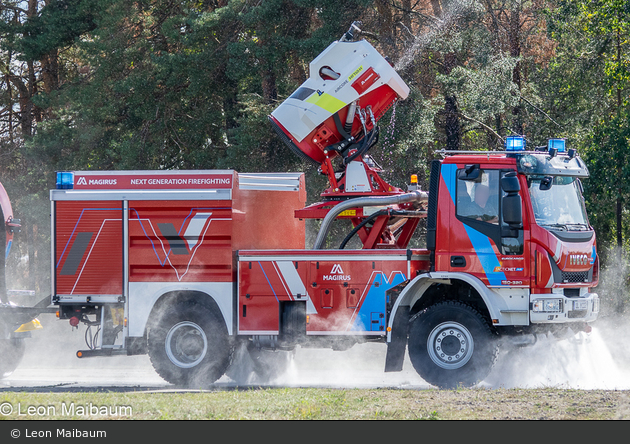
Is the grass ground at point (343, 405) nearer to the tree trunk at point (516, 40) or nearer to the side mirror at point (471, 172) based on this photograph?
the side mirror at point (471, 172)

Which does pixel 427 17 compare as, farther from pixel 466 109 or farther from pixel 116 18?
pixel 116 18

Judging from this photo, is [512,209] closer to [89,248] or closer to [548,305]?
[548,305]

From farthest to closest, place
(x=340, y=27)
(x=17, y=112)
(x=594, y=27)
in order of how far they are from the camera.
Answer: (x=17, y=112) < (x=340, y=27) < (x=594, y=27)

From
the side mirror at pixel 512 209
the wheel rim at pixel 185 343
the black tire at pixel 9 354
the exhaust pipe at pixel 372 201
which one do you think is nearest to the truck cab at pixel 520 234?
the side mirror at pixel 512 209

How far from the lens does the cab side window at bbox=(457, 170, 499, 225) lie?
812cm

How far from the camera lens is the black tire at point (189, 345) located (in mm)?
8859

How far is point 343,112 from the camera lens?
9414 mm

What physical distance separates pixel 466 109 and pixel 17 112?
20607mm

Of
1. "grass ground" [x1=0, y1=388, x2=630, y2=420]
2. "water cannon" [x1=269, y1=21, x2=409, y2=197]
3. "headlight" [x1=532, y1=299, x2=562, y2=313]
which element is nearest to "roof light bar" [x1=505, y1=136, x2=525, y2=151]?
"water cannon" [x1=269, y1=21, x2=409, y2=197]

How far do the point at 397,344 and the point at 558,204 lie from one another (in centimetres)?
260

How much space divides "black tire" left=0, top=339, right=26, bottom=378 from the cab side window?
6.79 metres

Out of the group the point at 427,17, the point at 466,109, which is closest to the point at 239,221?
the point at 466,109

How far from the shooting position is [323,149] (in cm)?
958

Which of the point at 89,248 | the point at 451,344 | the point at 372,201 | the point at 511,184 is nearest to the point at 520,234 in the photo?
the point at 511,184
